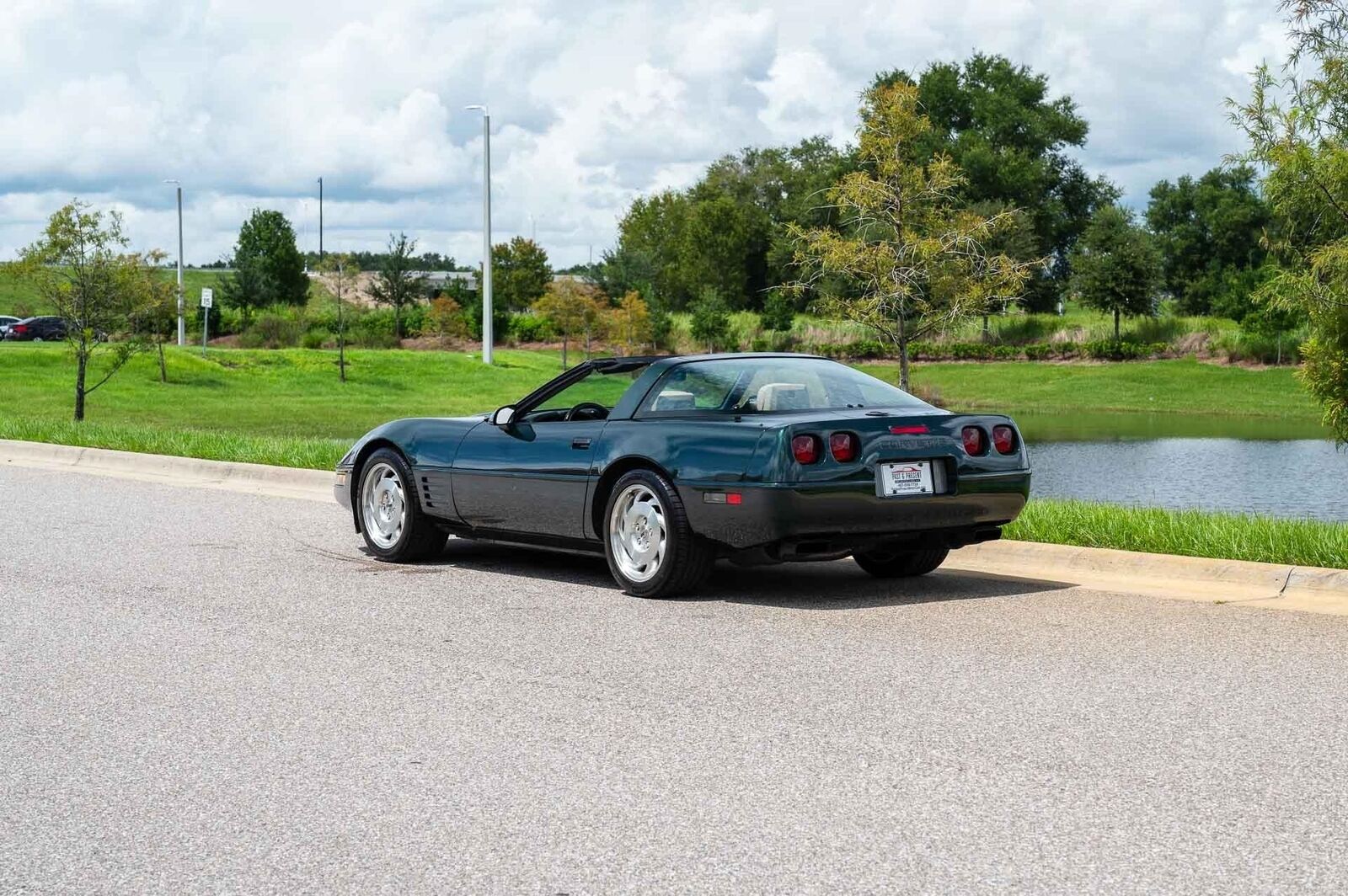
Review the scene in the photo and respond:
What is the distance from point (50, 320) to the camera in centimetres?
7344

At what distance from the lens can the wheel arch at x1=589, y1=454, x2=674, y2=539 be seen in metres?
8.97

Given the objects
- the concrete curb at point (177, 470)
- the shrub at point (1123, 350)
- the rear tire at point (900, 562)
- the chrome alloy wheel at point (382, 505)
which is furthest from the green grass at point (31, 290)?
the shrub at point (1123, 350)

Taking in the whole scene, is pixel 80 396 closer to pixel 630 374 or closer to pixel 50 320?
pixel 630 374

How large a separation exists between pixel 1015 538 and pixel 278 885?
295 inches

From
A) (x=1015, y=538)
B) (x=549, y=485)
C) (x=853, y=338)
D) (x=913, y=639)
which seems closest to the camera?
(x=913, y=639)

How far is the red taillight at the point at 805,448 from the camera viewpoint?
8336 mm

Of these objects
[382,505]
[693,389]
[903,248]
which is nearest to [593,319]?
[903,248]

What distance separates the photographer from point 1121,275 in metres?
64.1

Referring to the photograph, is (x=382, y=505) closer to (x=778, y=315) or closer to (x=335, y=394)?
(x=335, y=394)

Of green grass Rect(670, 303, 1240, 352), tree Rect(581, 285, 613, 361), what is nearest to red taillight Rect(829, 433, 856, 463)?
green grass Rect(670, 303, 1240, 352)

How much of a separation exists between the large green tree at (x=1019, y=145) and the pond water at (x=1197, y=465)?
39.7 metres

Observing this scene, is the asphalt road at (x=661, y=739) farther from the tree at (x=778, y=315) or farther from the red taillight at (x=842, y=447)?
the tree at (x=778, y=315)

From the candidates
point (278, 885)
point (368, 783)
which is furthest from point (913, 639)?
point (278, 885)

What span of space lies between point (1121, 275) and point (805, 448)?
2315 inches
